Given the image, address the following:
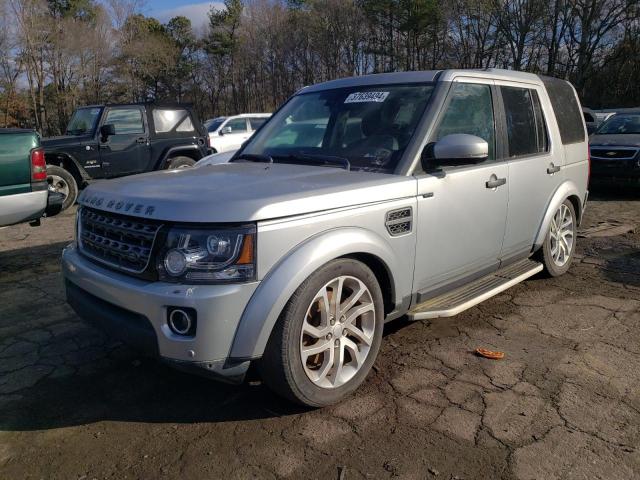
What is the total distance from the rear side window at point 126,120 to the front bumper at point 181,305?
8727 millimetres

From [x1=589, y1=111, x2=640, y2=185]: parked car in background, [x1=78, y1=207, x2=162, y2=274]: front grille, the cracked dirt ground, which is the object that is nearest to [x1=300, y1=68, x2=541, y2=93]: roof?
the cracked dirt ground

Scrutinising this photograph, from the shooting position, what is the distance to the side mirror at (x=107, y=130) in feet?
33.3

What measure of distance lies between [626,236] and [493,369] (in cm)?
458

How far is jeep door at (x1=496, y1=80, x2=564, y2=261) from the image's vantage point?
4.21 metres

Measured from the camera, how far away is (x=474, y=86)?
3.97 meters

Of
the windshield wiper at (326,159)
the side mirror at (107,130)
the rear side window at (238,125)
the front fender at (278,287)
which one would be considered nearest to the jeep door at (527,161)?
the windshield wiper at (326,159)

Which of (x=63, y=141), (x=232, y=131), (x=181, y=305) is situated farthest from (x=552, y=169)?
(x=232, y=131)

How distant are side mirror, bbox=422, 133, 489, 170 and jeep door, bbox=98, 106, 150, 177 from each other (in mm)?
8637

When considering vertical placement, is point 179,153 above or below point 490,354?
above

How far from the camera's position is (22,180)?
19.1 ft

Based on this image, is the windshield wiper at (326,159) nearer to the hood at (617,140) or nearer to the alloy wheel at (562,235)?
the alloy wheel at (562,235)

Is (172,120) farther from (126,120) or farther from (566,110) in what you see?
(566,110)

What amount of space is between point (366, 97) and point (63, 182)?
26.1 feet

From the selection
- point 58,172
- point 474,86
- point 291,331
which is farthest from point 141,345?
point 58,172
